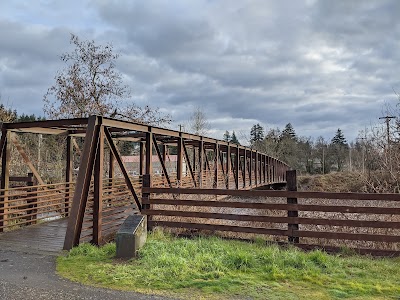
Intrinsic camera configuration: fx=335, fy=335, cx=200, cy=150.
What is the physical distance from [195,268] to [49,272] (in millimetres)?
2263

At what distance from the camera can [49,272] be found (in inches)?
204

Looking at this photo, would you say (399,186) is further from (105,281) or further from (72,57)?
(72,57)

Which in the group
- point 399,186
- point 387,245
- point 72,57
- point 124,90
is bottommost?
point 387,245

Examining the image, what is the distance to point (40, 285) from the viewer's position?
4566 mm

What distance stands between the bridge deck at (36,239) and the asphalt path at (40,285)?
0.91 metres

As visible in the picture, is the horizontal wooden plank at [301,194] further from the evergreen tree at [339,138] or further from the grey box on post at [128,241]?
the evergreen tree at [339,138]

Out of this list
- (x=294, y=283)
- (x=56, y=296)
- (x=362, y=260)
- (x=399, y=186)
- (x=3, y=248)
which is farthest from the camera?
(x=399, y=186)

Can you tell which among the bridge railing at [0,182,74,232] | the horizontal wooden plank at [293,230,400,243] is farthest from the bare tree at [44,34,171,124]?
the horizontal wooden plank at [293,230,400,243]

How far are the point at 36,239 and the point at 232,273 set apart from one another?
503 cm

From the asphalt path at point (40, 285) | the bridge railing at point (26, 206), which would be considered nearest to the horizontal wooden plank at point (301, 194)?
the asphalt path at point (40, 285)

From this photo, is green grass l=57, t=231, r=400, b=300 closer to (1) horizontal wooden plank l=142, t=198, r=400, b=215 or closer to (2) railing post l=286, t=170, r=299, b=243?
(2) railing post l=286, t=170, r=299, b=243

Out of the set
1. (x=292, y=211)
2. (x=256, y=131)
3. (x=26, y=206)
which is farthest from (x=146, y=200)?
(x=256, y=131)

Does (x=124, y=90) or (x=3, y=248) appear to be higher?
(x=124, y=90)

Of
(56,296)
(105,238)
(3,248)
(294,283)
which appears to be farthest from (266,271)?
(3,248)
